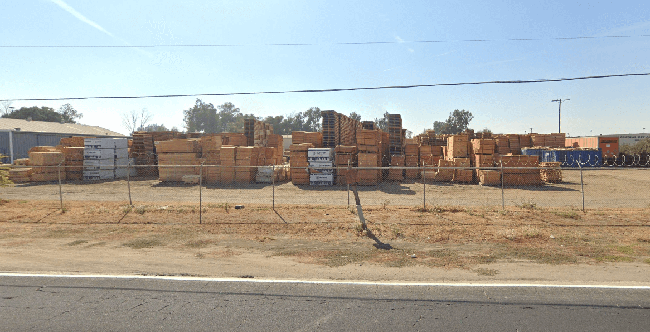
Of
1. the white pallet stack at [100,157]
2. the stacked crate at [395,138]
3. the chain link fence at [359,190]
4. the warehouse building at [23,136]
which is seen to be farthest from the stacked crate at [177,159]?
the warehouse building at [23,136]

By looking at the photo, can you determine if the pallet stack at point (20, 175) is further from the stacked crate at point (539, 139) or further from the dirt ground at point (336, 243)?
the stacked crate at point (539, 139)

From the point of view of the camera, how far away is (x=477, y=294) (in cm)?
597

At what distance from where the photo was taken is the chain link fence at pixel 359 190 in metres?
16.9

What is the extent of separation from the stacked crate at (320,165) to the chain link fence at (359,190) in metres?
0.17

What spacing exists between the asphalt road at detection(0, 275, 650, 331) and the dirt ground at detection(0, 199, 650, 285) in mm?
750

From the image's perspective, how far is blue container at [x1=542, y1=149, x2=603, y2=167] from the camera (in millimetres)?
33000

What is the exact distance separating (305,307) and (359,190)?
16.1 meters

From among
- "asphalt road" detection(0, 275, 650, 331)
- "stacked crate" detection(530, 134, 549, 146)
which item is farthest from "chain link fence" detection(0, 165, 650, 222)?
"asphalt road" detection(0, 275, 650, 331)

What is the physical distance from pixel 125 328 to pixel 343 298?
2883mm

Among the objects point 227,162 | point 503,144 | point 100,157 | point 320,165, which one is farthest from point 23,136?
point 503,144

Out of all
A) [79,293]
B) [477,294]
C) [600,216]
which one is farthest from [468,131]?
[79,293]

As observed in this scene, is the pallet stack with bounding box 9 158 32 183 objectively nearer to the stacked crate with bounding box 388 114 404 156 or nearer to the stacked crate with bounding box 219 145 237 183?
the stacked crate with bounding box 219 145 237 183

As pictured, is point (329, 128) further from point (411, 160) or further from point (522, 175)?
point (522, 175)

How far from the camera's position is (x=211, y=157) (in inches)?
1011
